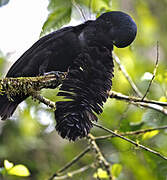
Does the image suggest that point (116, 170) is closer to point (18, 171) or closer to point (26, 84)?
point (18, 171)

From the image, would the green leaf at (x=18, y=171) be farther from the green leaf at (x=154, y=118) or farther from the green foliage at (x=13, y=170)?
the green leaf at (x=154, y=118)

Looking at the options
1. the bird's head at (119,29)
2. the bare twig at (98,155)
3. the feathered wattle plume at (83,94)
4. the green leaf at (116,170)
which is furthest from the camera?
the green leaf at (116,170)

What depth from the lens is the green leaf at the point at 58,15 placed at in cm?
227

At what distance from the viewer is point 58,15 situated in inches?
90.0

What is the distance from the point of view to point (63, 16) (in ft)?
7.58

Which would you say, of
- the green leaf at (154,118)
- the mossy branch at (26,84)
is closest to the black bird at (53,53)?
the mossy branch at (26,84)

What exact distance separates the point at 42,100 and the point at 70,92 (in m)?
0.42

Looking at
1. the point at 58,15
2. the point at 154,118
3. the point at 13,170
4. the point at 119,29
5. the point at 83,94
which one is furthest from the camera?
the point at 154,118

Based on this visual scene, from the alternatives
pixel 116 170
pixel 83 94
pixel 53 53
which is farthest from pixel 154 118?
pixel 83 94

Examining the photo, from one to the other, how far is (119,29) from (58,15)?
1.61 feet

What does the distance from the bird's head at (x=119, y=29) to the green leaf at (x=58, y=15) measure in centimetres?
35

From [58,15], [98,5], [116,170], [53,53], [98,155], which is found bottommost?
[116,170]

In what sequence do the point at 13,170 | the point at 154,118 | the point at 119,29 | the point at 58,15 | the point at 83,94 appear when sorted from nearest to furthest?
the point at 83,94, the point at 119,29, the point at 58,15, the point at 13,170, the point at 154,118

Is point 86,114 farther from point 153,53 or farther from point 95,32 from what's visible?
point 153,53
